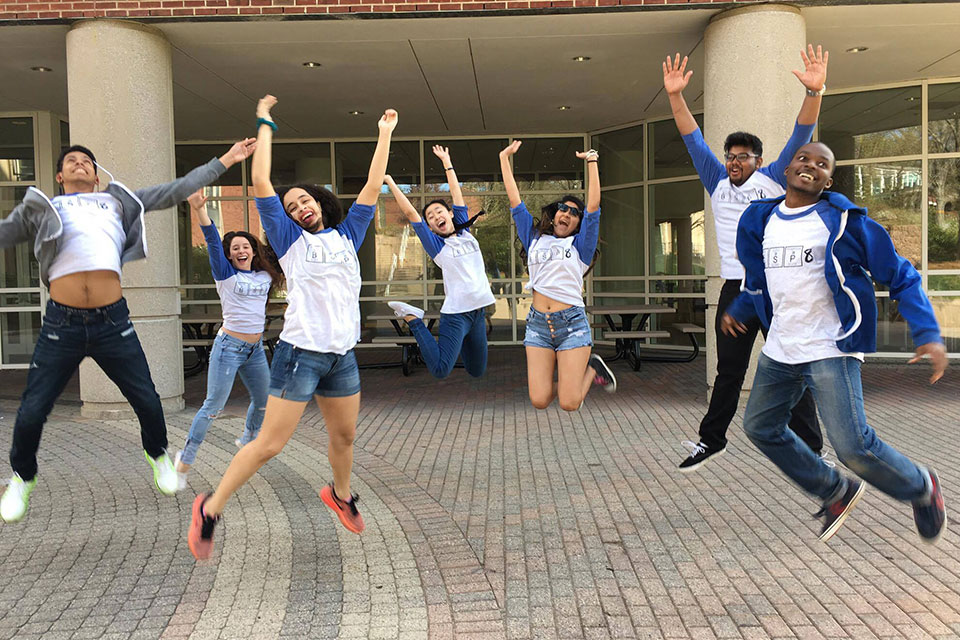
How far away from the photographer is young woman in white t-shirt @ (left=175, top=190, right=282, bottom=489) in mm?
5770

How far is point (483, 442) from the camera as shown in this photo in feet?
23.9

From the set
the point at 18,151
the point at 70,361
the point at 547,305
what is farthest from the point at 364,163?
the point at 70,361

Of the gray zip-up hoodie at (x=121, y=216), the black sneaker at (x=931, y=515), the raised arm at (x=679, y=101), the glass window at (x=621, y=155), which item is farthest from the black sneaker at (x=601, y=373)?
the glass window at (x=621, y=155)

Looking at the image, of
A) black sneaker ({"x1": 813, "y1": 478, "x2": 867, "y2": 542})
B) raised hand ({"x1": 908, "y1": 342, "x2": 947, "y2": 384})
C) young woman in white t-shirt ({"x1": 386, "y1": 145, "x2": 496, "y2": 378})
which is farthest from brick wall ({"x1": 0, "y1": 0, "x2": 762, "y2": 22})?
raised hand ({"x1": 908, "y1": 342, "x2": 947, "y2": 384})

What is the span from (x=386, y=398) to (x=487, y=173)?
23.4 feet

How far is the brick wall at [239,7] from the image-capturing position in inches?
322

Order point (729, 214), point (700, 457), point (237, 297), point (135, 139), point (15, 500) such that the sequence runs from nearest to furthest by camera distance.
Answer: point (15, 500) < point (729, 214) < point (700, 457) < point (237, 297) < point (135, 139)

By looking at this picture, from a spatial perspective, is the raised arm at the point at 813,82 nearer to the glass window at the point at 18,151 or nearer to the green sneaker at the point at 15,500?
the green sneaker at the point at 15,500

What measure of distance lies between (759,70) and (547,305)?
409 centimetres

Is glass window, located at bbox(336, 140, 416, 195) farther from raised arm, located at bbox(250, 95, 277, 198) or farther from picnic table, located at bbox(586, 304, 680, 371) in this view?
raised arm, located at bbox(250, 95, 277, 198)

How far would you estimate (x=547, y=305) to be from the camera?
19.4 feet

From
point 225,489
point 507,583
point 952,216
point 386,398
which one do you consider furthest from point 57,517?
point 952,216

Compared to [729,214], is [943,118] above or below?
above

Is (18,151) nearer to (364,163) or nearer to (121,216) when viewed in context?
(364,163)
